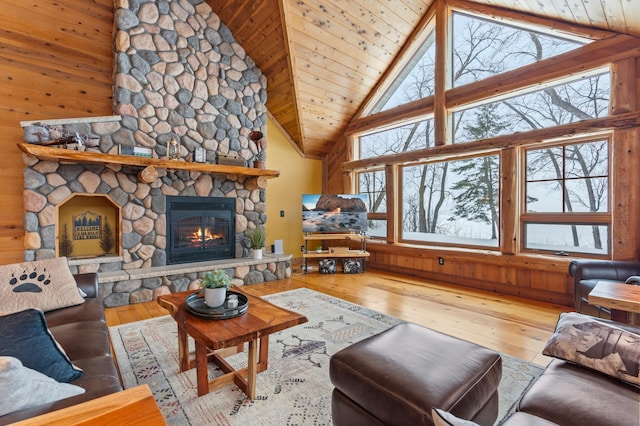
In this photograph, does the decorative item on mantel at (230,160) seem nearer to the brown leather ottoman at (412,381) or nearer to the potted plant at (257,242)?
the potted plant at (257,242)

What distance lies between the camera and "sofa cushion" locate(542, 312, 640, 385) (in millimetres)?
1280

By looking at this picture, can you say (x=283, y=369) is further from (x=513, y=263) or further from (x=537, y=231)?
→ (x=537, y=231)

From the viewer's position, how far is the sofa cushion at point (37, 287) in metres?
2.10

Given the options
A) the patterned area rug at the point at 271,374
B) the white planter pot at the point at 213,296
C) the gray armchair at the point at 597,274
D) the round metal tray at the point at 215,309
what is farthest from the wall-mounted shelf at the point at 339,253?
the white planter pot at the point at 213,296

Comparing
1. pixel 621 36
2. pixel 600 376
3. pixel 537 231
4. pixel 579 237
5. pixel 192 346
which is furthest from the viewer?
pixel 537 231

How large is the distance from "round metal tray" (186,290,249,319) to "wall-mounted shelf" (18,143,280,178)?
2296mm

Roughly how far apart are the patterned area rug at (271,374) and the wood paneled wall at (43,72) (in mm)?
2345

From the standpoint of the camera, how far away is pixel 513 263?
418cm

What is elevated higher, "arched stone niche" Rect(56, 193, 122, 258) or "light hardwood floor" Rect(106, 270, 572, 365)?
"arched stone niche" Rect(56, 193, 122, 258)

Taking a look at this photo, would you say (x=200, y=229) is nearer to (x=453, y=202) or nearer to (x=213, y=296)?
(x=213, y=296)

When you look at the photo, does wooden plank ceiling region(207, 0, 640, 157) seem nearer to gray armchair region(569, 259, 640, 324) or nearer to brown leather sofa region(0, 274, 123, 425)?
gray armchair region(569, 259, 640, 324)

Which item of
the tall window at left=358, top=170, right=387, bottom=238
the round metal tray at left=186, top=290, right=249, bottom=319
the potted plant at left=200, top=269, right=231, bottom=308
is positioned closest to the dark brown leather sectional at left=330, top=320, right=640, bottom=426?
the round metal tray at left=186, top=290, right=249, bottom=319

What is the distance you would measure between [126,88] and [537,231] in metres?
5.70

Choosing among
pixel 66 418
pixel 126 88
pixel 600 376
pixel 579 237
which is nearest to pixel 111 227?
pixel 126 88
